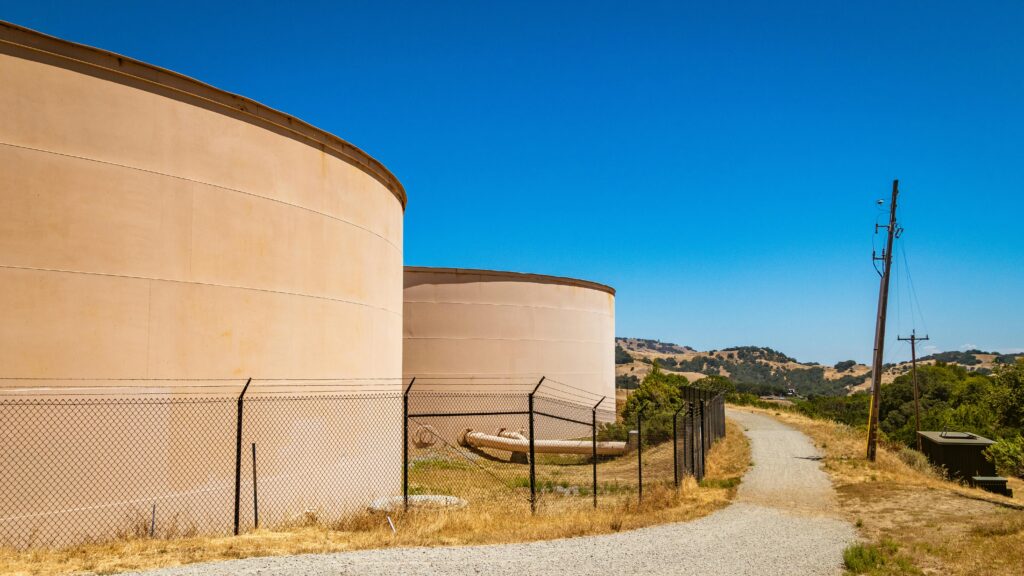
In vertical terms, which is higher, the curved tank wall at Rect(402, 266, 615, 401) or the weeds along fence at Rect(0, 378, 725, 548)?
the curved tank wall at Rect(402, 266, 615, 401)

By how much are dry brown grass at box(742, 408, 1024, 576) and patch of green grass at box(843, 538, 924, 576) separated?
2.0 inches

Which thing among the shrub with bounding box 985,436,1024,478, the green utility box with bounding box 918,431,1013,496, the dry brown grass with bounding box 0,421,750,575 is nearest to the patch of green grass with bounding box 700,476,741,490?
the dry brown grass with bounding box 0,421,750,575

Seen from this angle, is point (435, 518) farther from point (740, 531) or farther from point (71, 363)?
point (71, 363)

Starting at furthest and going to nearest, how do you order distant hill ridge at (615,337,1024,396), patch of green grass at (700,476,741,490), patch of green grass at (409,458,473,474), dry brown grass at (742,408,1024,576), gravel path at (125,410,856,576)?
distant hill ridge at (615,337,1024,396)
patch of green grass at (409,458,473,474)
patch of green grass at (700,476,741,490)
dry brown grass at (742,408,1024,576)
gravel path at (125,410,856,576)

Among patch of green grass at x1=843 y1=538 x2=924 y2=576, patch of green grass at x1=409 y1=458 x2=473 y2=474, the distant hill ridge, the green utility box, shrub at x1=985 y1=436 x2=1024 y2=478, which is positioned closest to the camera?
patch of green grass at x1=843 y1=538 x2=924 y2=576

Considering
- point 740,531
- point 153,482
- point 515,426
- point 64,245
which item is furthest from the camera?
point 515,426

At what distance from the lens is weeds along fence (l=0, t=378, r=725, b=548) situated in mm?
9953

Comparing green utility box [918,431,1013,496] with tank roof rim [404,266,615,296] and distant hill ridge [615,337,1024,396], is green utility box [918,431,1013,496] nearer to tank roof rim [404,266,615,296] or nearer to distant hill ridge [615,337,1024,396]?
tank roof rim [404,266,615,296]

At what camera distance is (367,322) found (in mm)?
15734

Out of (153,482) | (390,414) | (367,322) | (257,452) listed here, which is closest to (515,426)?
(390,414)

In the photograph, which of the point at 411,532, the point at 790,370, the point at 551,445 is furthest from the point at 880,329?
the point at 790,370

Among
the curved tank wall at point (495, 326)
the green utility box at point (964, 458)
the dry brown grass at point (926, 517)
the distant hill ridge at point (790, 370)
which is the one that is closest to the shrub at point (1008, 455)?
the green utility box at point (964, 458)

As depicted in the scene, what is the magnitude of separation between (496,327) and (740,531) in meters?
18.9

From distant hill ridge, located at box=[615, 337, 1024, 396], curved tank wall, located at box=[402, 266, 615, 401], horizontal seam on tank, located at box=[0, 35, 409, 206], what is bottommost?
distant hill ridge, located at box=[615, 337, 1024, 396]
